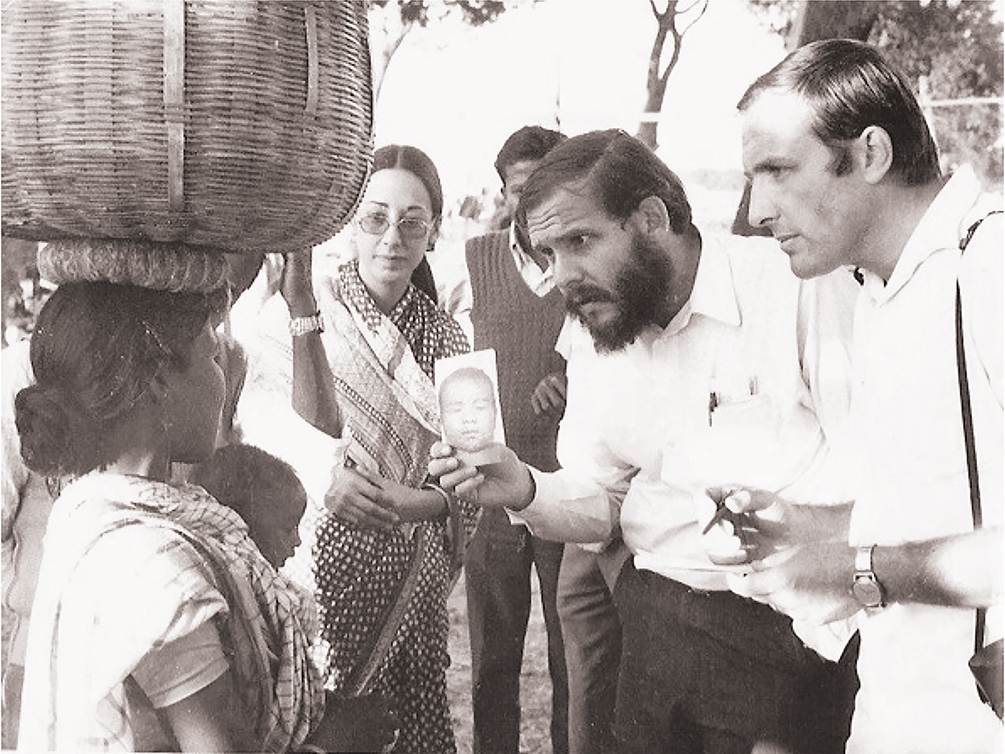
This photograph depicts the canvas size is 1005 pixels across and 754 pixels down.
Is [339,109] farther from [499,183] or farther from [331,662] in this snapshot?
[331,662]

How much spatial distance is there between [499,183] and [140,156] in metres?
0.81

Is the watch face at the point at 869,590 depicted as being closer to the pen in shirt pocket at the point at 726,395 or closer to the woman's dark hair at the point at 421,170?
the pen in shirt pocket at the point at 726,395

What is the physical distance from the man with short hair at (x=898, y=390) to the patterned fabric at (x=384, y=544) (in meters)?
0.77

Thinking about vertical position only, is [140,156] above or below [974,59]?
below

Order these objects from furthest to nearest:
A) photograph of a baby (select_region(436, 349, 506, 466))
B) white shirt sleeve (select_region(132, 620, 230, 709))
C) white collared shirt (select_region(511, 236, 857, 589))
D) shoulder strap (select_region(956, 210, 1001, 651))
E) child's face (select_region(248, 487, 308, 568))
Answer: child's face (select_region(248, 487, 308, 568))
photograph of a baby (select_region(436, 349, 506, 466))
white collared shirt (select_region(511, 236, 857, 589))
white shirt sleeve (select_region(132, 620, 230, 709))
shoulder strap (select_region(956, 210, 1001, 651))

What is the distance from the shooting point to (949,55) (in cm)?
278

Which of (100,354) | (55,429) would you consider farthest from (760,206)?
(55,429)

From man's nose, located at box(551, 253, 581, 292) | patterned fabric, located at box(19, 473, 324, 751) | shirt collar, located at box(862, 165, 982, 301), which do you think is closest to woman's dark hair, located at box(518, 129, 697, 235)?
man's nose, located at box(551, 253, 581, 292)

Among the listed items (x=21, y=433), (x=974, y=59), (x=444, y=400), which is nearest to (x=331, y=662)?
(x=444, y=400)

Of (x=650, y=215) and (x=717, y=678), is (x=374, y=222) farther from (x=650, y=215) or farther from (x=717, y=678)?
(x=717, y=678)

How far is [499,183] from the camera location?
2938 mm

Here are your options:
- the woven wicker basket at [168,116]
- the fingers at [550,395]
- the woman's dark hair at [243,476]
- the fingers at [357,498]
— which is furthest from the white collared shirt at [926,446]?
the woman's dark hair at [243,476]

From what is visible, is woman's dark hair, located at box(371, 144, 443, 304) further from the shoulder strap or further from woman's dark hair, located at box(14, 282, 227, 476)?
the shoulder strap

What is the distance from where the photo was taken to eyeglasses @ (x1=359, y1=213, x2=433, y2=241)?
2992 mm
